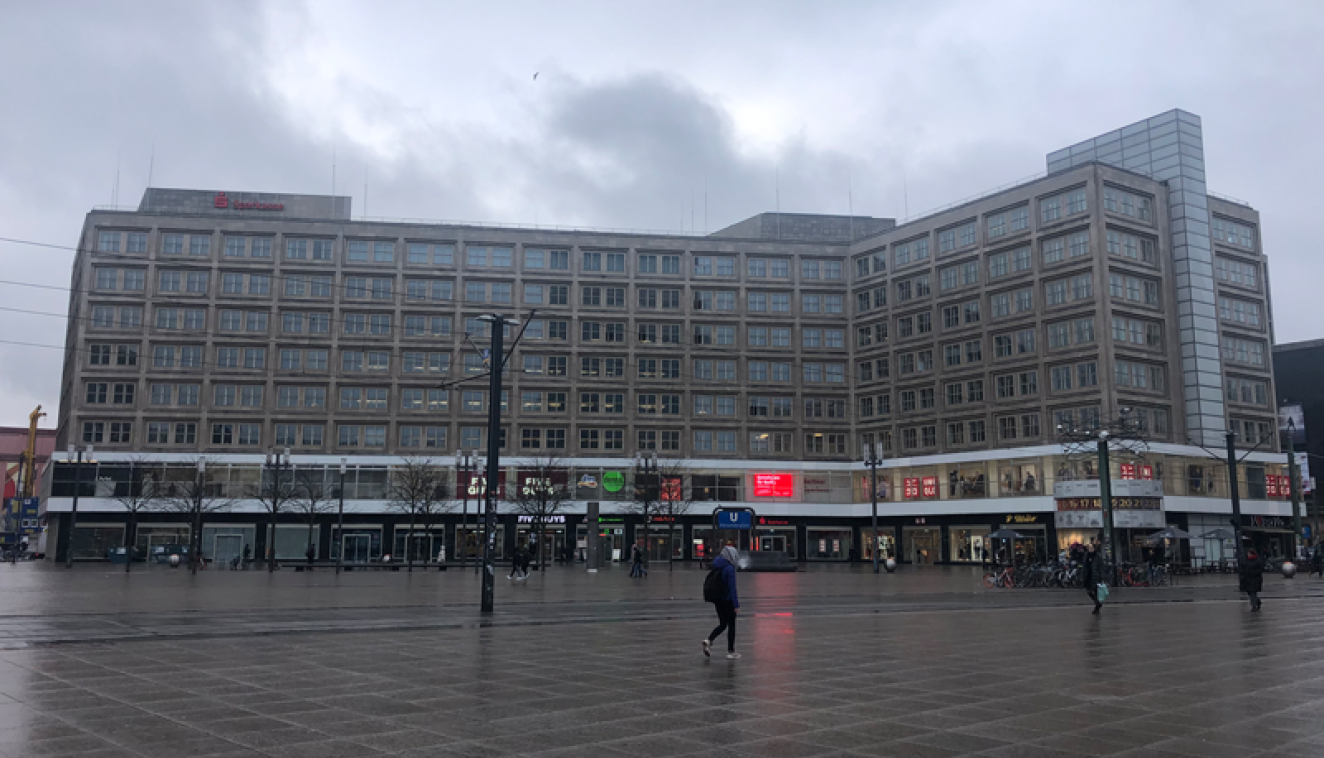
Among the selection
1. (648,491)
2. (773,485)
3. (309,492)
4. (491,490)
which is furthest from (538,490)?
(491,490)

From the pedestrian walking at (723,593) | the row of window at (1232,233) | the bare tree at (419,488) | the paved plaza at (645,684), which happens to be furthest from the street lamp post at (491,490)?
the row of window at (1232,233)

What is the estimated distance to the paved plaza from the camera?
352 inches

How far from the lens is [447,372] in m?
84.9

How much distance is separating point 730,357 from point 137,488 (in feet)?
153

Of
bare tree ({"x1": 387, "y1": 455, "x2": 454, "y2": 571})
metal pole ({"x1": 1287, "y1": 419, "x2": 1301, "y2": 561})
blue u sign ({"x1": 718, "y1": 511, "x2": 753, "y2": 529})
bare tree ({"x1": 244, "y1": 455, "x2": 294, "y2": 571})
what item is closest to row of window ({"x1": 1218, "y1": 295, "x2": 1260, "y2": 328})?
metal pole ({"x1": 1287, "y1": 419, "x2": 1301, "y2": 561})

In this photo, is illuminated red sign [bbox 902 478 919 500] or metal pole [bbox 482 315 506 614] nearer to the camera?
metal pole [bbox 482 315 506 614]

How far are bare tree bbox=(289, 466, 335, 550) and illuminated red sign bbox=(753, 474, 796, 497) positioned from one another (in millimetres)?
33826

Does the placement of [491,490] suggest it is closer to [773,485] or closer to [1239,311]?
[773,485]

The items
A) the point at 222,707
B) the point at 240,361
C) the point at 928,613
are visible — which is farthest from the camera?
the point at 240,361

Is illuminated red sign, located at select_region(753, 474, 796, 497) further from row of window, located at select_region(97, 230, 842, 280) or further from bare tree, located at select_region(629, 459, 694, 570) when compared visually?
row of window, located at select_region(97, 230, 842, 280)

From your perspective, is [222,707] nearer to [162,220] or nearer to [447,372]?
[447,372]

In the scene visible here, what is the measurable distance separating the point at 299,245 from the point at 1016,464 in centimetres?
5831

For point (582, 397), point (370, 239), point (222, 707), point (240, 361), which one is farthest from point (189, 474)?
point (222, 707)

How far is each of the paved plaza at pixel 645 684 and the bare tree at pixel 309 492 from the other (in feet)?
180
